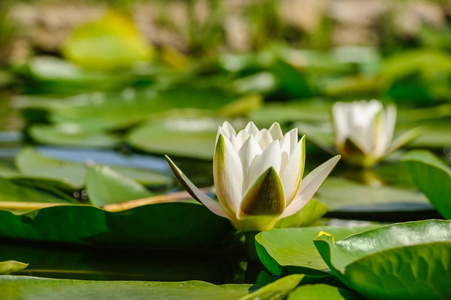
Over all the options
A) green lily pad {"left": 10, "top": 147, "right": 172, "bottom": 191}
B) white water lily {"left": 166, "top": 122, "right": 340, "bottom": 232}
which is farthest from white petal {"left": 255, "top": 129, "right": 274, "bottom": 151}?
green lily pad {"left": 10, "top": 147, "right": 172, "bottom": 191}

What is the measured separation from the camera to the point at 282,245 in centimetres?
77

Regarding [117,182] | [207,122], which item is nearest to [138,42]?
[207,122]

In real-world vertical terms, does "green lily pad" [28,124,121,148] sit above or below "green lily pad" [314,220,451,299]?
above

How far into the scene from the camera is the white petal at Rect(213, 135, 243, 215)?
0.74 m

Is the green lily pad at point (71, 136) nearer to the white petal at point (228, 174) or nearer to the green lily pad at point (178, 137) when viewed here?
the green lily pad at point (178, 137)

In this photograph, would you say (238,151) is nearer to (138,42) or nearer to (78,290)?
(78,290)

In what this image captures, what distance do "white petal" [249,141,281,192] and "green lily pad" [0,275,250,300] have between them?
141 mm

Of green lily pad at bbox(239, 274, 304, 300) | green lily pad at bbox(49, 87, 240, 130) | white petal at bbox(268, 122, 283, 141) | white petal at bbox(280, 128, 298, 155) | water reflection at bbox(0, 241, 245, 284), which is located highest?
green lily pad at bbox(49, 87, 240, 130)

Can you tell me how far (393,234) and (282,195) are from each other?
137mm

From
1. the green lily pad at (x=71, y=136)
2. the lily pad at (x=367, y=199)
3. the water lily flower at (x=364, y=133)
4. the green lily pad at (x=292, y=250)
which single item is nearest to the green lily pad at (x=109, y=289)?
the green lily pad at (x=292, y=250)

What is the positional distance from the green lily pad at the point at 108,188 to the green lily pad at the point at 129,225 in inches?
4.5

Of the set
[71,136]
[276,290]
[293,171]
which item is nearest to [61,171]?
[71,136]

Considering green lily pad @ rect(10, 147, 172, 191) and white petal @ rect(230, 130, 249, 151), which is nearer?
white petal @ rect(230, 130, 249, 151)

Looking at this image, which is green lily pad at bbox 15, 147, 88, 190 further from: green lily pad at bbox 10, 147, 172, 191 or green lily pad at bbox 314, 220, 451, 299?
green lily pad at bbox 314, 220, 451, 299
